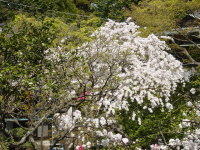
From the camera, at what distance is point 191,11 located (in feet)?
41.4

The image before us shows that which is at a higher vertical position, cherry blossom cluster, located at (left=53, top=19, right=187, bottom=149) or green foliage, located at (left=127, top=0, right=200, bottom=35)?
green foliage, located at (left=127, top=0, right=200, bottom=35)

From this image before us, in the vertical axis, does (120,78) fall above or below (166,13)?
below

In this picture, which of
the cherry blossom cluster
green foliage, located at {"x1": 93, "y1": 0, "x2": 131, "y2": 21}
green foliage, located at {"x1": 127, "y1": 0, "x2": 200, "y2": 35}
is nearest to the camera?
the cherry blossom cluster

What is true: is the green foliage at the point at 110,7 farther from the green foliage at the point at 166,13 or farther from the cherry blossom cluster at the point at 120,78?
the cherry blossom cluster at the point at 120,78

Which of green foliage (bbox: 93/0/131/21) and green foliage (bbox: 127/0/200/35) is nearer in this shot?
green foliage (bbox: 127/0/200/35)

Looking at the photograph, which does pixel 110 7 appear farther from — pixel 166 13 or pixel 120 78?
pixel 120 78

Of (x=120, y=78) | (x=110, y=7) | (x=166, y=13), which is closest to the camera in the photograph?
(x=120, y=78)

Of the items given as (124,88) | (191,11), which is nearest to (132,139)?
(124,88)

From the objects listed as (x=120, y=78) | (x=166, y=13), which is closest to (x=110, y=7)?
(x=166, y=13)

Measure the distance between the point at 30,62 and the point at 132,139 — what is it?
5.44 m

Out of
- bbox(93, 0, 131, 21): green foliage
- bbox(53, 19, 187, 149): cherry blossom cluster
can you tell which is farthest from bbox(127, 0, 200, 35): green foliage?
bbox(93, 0, 131, 21): green foliage

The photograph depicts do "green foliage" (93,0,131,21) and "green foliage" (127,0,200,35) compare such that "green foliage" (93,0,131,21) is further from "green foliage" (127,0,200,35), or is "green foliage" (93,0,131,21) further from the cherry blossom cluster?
the cherry blossom cluster

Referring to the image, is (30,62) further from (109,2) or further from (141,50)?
(109,2)

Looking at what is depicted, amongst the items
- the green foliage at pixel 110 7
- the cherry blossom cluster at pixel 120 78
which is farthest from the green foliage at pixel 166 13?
the green foliage at pixel 110 7
